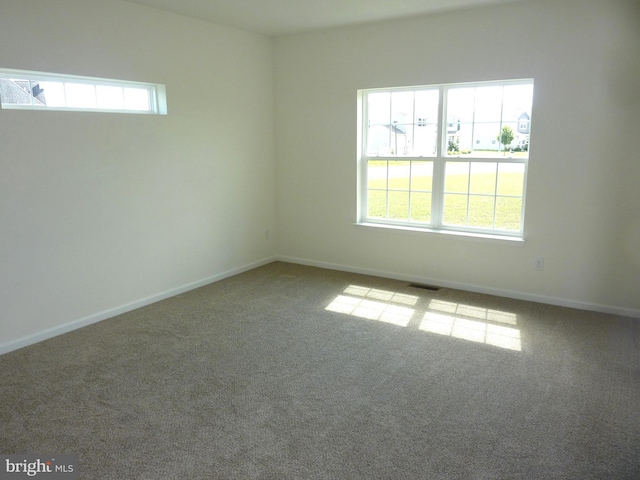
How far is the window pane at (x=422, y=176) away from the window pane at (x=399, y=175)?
56mm

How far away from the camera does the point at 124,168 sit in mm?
4059

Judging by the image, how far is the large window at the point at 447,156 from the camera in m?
4.39

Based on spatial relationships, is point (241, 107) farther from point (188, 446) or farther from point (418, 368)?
point (188, 446)

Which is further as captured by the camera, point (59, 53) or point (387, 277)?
point (387, 277)

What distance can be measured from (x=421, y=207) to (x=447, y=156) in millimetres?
610

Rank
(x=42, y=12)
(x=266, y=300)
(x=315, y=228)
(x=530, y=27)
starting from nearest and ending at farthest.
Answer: (x=42, y=12) < (x=530, y=27) < (x=266, y=300) < (x=315, y=228)

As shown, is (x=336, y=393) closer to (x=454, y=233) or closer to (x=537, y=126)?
(x=454, y=233)

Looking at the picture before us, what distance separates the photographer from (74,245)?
12.3 ft

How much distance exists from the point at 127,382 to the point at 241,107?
3.33 m

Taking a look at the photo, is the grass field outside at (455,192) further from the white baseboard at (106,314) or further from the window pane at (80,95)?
the window pane at (80,95)

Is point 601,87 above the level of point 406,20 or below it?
below

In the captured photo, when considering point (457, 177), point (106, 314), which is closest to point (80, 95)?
point (106, 314)

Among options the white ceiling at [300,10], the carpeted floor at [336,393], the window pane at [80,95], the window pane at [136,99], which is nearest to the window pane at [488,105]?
the white ceiling at [300,10]

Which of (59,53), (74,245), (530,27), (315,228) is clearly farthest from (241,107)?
(530,27)
